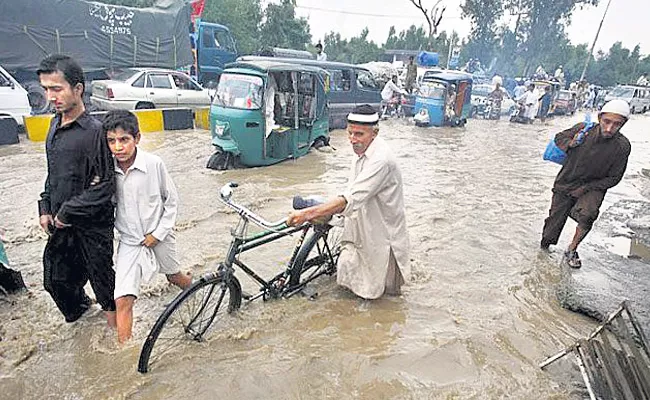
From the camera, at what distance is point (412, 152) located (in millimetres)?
11664

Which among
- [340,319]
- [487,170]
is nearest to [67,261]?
[340,319]

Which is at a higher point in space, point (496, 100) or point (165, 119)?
point (165, 119)

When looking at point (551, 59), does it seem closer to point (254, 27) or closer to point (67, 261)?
point (254, 27)

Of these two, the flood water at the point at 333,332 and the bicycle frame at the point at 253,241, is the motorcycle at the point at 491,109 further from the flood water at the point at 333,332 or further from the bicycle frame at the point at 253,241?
the bicycle frame at the point at 253,241

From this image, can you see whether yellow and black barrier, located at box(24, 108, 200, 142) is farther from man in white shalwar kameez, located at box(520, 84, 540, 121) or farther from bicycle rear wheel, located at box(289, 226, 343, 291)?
man in white shalwar kameez, located at box(520, 84, 540, 121)

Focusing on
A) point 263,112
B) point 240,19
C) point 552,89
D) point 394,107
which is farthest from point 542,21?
point 263,112

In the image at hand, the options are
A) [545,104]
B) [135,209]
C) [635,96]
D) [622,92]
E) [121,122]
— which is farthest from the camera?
[622,92]

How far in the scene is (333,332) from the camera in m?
3.53

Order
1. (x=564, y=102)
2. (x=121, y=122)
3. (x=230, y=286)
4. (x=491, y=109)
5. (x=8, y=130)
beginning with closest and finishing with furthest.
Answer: (x=121, y=122)
(x=230, y=286)
(x=8, y=130)
(x=491, y=109)
(x=564, y=102)

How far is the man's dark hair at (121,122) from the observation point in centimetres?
261

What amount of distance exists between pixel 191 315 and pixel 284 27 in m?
27.3

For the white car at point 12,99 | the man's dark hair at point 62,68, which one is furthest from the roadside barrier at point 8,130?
the man's dark hair at point 62,68

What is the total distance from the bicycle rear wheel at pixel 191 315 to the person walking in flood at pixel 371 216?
812 millimetres

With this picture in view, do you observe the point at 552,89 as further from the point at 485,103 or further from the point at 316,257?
the point at 316,257
